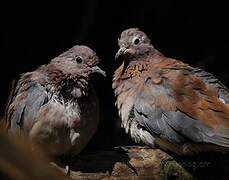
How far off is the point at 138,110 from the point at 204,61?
2082 millimetres

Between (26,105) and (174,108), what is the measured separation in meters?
0.86

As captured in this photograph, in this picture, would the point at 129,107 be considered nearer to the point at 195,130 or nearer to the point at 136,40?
the point at 195,130

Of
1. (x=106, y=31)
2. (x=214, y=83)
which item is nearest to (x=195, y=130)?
(x=214, y=83)

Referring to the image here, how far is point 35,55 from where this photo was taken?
490cm

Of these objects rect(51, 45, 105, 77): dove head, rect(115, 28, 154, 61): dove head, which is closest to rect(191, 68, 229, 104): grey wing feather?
rect(115, 28, 154, 61): dove head

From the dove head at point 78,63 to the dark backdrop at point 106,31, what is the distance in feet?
5.89

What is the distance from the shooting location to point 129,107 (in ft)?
10.4

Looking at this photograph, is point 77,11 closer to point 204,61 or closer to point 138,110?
point 204,61

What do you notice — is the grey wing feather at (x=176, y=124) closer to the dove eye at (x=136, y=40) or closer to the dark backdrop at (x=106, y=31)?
the dove eye at (x=136, y=40)

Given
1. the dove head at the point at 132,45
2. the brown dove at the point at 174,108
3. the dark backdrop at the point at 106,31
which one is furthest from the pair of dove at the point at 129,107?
the dark backdrop at the point at 106,31

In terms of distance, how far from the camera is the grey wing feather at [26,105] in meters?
2.68

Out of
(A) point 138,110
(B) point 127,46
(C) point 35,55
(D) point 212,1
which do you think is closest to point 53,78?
(A) point 138,110

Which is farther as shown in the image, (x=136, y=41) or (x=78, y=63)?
(x=136, y=41)

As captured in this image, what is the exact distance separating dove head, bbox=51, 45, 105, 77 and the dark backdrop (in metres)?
1.80
